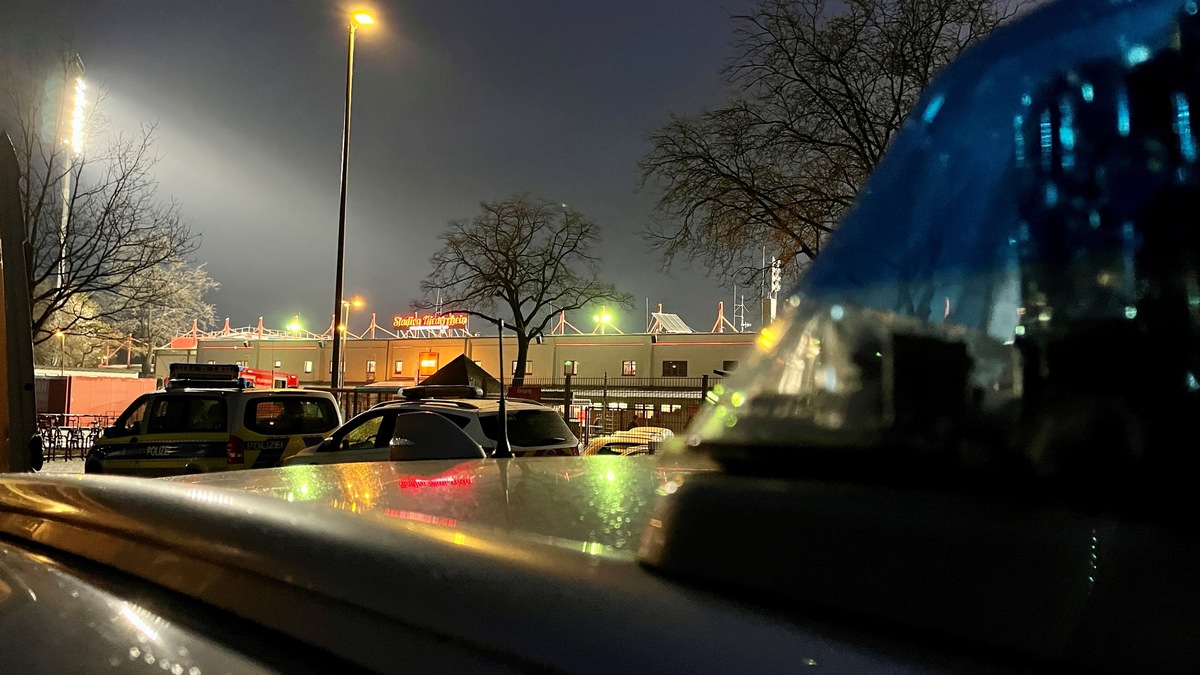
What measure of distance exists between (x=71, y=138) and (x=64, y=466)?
7454mm

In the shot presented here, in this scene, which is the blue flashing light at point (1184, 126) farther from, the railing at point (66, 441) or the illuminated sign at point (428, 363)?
the illuminated sign at point (428, 363)

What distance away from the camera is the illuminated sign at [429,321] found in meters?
54.0

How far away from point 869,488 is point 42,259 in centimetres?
1600

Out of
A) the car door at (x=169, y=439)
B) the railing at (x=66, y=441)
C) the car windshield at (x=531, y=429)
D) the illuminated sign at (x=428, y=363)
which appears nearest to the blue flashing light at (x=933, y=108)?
the car windshield at (x=531, y=429)

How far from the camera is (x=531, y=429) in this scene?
27.8 feet

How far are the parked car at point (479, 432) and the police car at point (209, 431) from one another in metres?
1.95

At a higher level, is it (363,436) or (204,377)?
(204,377)

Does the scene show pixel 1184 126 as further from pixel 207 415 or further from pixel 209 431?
pixel 207 415

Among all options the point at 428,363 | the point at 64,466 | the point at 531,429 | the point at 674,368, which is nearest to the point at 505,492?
the point at 531,429

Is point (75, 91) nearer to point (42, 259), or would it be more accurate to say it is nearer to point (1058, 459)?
point (42, 259)

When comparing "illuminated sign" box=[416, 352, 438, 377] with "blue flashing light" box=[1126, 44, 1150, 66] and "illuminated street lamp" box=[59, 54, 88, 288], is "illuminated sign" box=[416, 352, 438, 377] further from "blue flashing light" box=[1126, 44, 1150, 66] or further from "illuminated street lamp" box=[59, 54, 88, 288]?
"blue flashing light" box=[1126, 44, 1150, 66]

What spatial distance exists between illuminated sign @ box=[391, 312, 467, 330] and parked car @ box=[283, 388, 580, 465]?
42.2 meters

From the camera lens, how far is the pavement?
603 inches

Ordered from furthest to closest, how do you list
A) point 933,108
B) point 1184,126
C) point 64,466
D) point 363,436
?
point 64,466, point 363,436, point 933,108, point 1184,126
